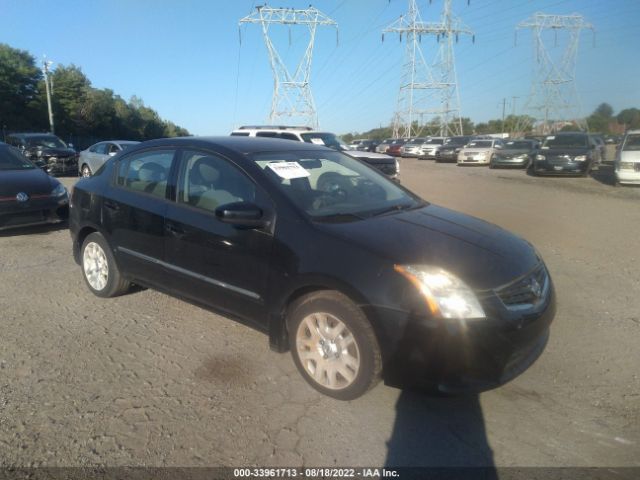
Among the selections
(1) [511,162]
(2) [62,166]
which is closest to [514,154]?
(1) [511,162]

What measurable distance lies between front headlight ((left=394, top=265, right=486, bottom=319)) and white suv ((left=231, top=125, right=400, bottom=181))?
393 inches

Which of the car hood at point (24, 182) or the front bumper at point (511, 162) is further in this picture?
the front bumper at point (511, 162)

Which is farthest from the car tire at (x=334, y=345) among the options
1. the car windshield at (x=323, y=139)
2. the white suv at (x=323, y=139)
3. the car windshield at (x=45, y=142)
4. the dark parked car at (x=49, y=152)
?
the car windshield at (x=45, y=142)

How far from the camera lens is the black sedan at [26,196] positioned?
7242 mm

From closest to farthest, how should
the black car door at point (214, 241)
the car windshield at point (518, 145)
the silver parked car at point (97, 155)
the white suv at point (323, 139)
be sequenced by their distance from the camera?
the black car door at point (214, 241) → the white suv at point (323, 139) → the silver parked car at point (97, 155) → the car windshield at point (518, 145)

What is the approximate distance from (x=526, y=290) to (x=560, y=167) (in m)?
17.4

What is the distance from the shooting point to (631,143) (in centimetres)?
1507

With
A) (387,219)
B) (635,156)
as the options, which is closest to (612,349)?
(387,219)

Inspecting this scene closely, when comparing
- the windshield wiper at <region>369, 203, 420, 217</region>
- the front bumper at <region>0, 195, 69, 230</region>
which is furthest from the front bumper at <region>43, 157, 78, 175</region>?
the windshield wiper at <region>369, 203, 420, 217</region>

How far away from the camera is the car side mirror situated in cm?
322

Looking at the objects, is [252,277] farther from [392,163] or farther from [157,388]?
[392,163]

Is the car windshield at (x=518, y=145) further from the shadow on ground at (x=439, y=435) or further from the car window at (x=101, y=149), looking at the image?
the shadow on ground at (x=439, y=435)

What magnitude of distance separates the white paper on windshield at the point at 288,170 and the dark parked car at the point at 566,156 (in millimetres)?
17186

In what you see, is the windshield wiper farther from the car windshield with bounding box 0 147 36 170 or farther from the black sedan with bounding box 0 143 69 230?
the car windshield with bounding box 0 147 36 170
